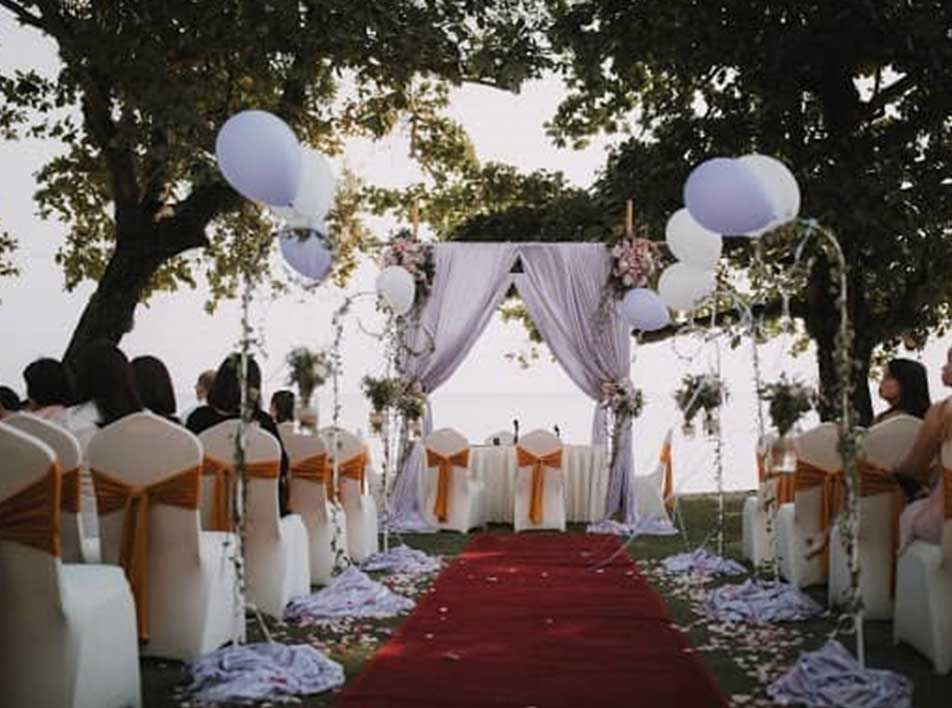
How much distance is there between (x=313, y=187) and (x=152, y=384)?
48.3 inches

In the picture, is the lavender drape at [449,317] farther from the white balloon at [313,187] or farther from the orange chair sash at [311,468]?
Result: the white balloon at [313,187]

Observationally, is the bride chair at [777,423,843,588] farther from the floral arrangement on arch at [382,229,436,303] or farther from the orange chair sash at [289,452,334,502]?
the floral arrangement on arch at [382,229,436,303]

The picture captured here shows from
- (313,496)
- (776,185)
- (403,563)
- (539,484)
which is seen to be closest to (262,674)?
(313,496)

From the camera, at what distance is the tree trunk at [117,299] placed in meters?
11.6

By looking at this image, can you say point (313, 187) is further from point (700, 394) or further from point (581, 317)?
point (581, 317)

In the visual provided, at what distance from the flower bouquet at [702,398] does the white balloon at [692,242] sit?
0.88 m

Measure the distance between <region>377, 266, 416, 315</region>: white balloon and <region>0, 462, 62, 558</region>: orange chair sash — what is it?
5784 millimetres

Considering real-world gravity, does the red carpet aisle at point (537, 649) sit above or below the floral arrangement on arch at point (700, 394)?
below

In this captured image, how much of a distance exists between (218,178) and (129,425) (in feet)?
20.2

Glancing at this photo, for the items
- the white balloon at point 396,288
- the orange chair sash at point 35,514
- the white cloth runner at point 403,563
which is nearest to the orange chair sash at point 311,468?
the white cloth runner at point 403,563

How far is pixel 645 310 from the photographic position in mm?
9492

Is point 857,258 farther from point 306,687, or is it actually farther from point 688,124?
point 306,687

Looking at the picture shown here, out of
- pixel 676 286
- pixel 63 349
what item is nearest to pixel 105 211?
pixel 63 349

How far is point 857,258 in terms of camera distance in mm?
11859
